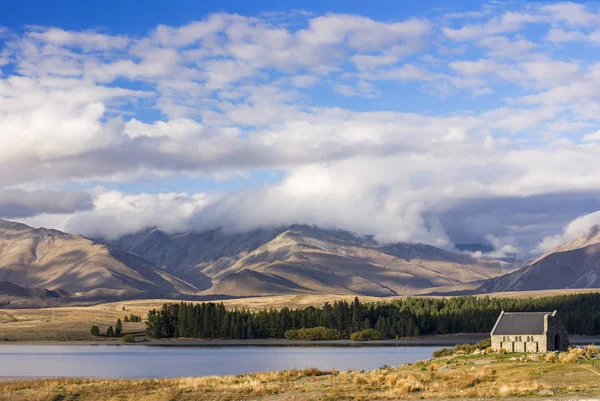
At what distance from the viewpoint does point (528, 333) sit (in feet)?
319

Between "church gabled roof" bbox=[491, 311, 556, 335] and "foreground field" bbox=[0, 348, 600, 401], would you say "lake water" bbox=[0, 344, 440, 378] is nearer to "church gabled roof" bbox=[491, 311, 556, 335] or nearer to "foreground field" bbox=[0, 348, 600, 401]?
"church gabled roof" bbox=[491, 311, 556, 335]

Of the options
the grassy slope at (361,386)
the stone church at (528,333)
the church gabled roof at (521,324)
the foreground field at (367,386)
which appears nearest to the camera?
the foreground field at (367,386)

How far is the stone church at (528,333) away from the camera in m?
96.3

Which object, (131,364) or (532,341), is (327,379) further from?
(131,364)

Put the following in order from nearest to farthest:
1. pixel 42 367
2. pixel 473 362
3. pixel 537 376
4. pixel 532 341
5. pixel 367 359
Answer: pixel 537 376 → pixel 473 362 → pixel 532 341 → pixel 42 367 → pixel 367 359

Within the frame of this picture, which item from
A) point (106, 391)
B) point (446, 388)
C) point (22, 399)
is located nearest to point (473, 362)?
point (446, 388)

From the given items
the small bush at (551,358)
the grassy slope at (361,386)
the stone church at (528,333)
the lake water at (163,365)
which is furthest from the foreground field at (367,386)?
the lake water at (163,365)

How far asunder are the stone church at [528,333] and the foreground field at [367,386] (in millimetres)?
14372

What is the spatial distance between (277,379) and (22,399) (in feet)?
77.5

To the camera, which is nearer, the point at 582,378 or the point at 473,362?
the point at 582,378

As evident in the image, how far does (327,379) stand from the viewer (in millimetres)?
75625

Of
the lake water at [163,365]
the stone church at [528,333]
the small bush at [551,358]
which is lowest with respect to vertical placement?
the lake water at [163,365]

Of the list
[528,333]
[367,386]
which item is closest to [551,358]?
[367,386]

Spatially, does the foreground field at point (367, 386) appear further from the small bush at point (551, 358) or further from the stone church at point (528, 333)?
the stone church at point (528, 333)
